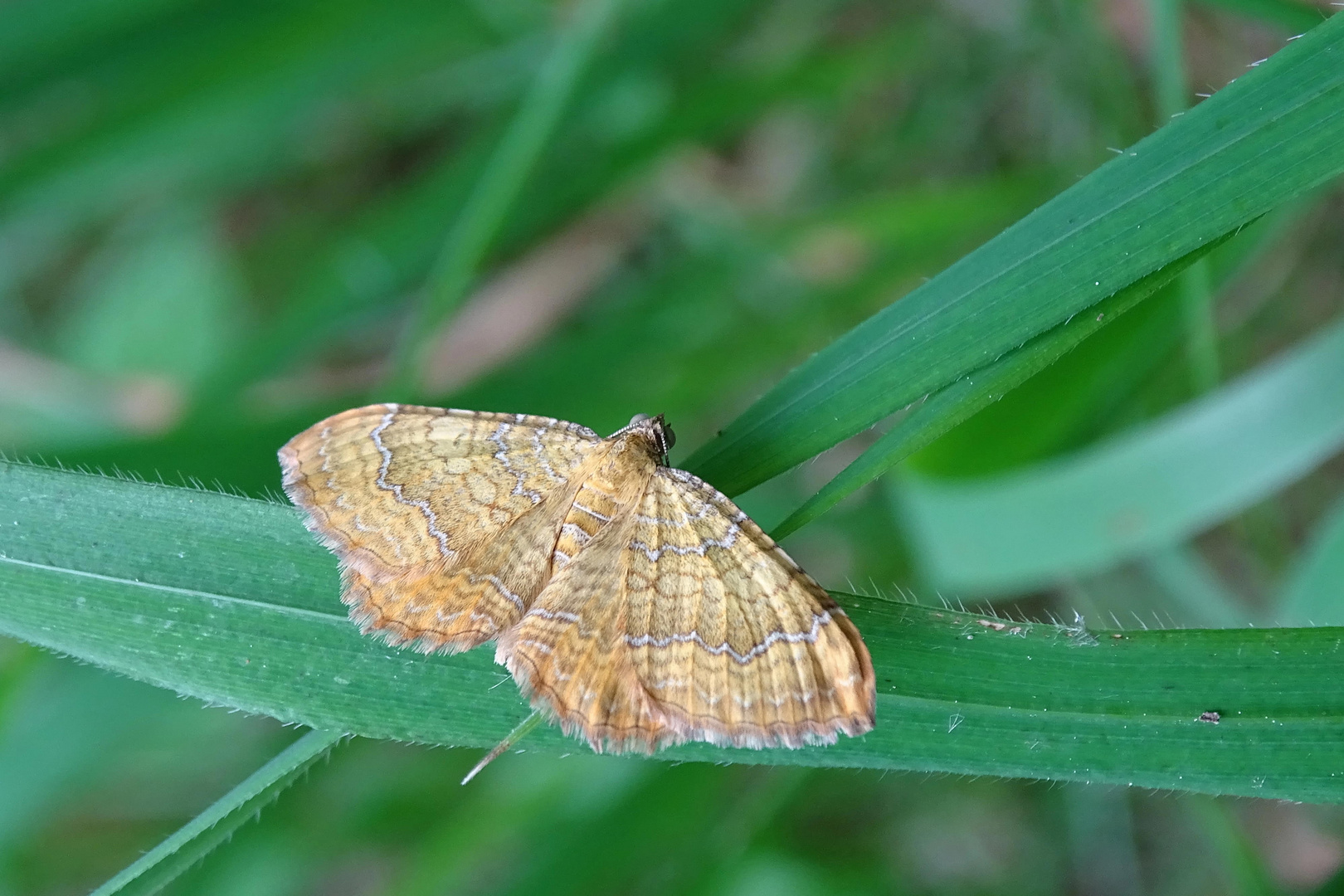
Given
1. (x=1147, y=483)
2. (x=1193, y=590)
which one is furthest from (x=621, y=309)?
(x=1193, y=590)

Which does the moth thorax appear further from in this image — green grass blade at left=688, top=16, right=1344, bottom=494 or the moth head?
green grass blade at left=688, top=16, right=1344, bottom=494

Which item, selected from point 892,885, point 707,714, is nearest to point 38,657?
point 707,714

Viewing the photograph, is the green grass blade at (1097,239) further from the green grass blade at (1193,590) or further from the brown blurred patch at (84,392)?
the brown blurred patch at (84,392)

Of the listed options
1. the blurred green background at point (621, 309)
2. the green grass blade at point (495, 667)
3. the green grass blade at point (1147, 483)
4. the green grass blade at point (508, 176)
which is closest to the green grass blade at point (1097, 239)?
the green grass blade at point (495, 667)

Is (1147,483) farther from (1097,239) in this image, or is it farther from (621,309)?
(621,309)

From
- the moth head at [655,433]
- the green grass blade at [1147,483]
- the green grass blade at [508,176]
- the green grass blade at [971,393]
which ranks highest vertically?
the green grass blade at [508,176]

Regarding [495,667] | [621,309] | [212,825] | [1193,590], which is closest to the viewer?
[212,825]
